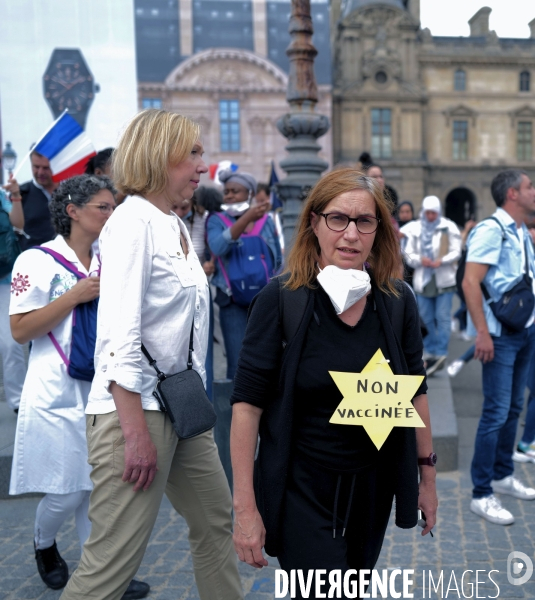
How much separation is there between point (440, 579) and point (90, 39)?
2671cm

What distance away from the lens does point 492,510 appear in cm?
378

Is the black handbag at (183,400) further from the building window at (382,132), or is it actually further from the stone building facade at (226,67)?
the building window at (382,132)

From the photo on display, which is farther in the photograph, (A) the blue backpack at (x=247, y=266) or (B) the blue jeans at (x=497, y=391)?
(A) the blue backpack at (x=247, y=266)

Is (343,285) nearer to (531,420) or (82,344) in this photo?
→ (82,344)

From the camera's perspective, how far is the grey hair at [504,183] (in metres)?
3.85

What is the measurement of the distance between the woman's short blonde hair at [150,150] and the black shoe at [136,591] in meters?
1.85

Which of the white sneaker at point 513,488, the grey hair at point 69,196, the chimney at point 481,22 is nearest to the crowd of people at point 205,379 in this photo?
the grey hair at point 69,196

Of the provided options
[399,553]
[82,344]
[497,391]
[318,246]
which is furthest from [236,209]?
[318,246]

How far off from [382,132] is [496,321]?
36307mm

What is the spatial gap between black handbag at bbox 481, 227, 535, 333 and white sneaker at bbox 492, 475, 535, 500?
1.01 metres

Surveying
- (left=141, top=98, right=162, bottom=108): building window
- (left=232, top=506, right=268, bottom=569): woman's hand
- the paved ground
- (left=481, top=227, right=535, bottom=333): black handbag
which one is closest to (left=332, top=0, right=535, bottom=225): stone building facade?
(left=141, top=98, right=162, bottom=108): building window

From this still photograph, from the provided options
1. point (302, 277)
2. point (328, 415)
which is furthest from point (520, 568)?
point (302, 277)

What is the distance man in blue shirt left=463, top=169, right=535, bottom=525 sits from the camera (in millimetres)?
3781

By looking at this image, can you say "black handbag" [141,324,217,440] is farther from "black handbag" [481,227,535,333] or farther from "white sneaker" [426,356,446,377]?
"white sneaker" [426,356,446,377]
